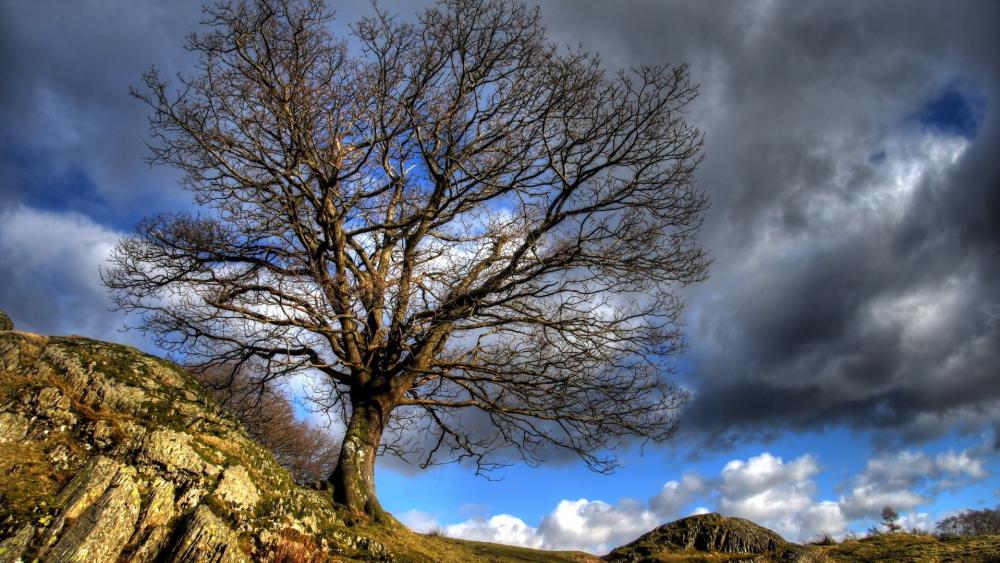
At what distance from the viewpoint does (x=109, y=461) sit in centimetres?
641

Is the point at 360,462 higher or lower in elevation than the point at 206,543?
higher

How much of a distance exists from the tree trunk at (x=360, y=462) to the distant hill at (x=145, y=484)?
449 millimetres

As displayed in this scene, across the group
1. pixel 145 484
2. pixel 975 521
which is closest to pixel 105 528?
pixel 145 484

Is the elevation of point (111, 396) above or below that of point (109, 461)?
above

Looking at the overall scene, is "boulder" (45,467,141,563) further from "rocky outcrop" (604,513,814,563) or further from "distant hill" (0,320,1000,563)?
"rocky outcrop" (604,513,814,563)

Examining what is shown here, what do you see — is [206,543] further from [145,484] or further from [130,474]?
[130,474]

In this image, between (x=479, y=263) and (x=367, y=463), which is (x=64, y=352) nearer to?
(x=367, y=463)

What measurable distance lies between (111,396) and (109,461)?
1547 mm

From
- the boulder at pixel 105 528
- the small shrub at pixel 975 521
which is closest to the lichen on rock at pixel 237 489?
the boulder at pixel 105 528

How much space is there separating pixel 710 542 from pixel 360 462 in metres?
6.71

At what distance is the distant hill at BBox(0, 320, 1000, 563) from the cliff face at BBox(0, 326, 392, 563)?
0.05ft

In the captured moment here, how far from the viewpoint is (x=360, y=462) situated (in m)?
10.7

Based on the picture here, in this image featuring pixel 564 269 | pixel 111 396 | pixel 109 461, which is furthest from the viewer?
pixel 564 269

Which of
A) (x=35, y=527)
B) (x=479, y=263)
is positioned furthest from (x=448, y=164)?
(x=35, y=527)
